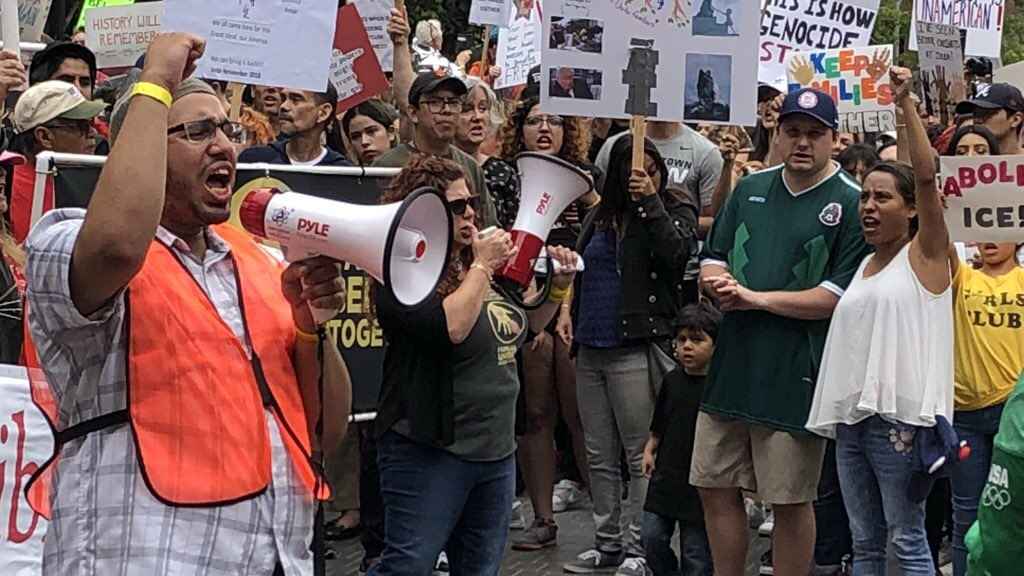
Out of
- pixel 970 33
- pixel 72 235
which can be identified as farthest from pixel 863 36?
pixel 72 235

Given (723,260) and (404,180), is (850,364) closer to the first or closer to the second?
(723,260)

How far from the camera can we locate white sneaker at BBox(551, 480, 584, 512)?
29.1 ft

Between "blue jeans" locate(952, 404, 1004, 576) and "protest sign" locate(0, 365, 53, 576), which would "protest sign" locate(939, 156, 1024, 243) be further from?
"protest sign" locate(0, 365, 53, 576)

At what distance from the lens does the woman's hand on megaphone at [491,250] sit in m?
5.10

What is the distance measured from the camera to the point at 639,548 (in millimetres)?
7441

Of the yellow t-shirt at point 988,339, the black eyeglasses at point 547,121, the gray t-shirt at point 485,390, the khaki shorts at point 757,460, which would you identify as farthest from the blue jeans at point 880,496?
the black eyeglasses at point 547,121

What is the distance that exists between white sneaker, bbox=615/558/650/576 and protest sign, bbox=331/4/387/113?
2907 mm

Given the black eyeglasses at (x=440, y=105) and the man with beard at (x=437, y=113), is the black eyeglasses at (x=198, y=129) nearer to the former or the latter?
the man with beard at (x=437, y=113)

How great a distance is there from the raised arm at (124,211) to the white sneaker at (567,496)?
19.9ft

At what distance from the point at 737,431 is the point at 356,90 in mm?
3233

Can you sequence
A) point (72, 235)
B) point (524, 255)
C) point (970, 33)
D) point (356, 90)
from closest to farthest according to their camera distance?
point (72, 235) < point (524, 255) < point (356, 90) < point (970, 33)

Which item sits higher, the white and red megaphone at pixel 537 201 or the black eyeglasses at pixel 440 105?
the black eyeglasses at pixel 440 105

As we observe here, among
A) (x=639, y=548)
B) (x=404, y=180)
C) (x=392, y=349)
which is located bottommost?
(x=639, y=548)

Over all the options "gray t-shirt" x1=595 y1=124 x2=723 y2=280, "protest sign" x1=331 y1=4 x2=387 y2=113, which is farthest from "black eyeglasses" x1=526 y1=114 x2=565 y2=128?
"protest sign" x1=331 y1=4 x2=387 y2=113
